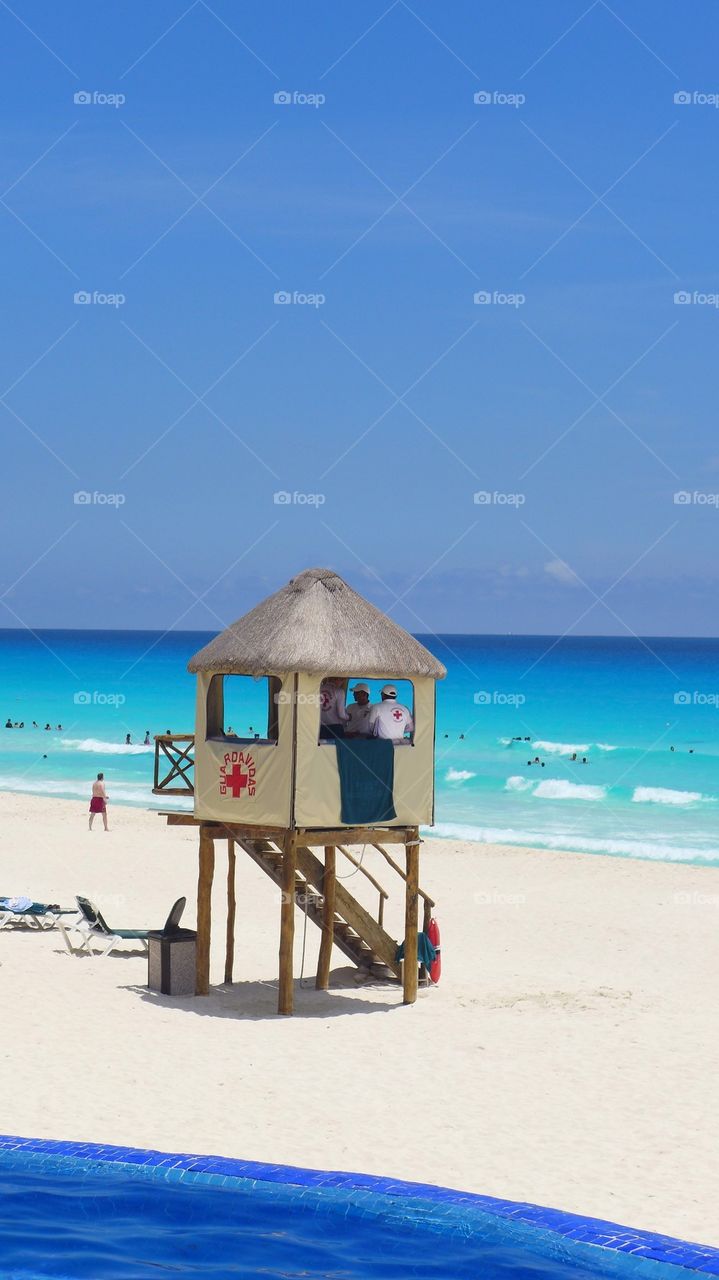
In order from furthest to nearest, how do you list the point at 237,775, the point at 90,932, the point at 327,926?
the point at 90,932 → the point at 327,926 → the point at 237,775

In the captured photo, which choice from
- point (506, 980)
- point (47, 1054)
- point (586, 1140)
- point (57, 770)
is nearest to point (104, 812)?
point (506, 980)

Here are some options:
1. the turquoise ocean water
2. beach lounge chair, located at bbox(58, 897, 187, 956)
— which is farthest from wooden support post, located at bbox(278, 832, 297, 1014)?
the turquoise ocean water

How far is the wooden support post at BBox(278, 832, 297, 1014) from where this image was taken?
14.6 metres

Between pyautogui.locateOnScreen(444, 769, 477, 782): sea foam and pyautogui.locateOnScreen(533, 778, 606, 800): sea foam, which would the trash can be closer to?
pyautogui.locateOnScreen(533, 778, 606, 800): sea foam

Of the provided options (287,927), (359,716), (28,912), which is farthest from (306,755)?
(28,912)

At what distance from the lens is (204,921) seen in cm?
1545

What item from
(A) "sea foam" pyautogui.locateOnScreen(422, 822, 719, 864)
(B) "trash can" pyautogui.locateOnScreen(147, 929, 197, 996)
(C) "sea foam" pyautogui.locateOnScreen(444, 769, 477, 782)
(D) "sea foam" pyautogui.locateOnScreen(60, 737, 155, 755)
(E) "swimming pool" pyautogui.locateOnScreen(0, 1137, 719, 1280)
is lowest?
(E) "swimming pool" pyautogui.locateOnScreen(0, 1137, 719, 1280)

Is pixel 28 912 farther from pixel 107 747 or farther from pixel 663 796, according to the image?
pixel 107 747

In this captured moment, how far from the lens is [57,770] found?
5681 centimetres

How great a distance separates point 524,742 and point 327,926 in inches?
2342

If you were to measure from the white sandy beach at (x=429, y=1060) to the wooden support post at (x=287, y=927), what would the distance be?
275 millimetres

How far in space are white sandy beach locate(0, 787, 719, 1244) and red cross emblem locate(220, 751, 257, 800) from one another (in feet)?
7.40

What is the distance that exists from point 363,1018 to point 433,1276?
615 cm

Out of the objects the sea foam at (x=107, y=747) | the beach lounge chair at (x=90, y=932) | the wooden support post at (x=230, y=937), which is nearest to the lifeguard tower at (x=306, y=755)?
the wooden support post at (x=230, y=937)
